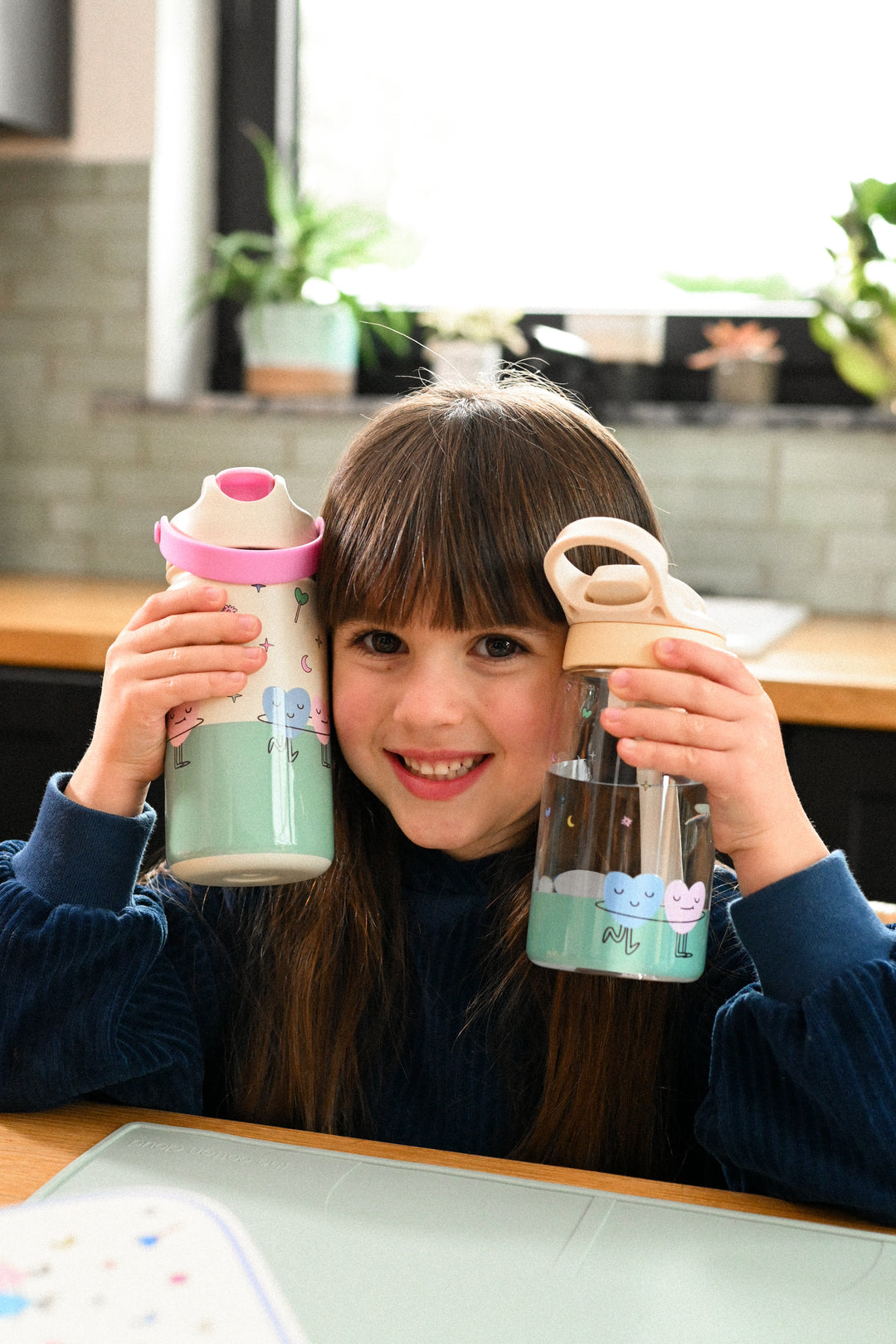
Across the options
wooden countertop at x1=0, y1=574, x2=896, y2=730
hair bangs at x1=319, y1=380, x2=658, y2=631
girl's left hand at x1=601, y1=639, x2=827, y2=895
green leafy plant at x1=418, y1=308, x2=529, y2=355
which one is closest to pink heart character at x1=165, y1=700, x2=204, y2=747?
hair bangs at x1=319, y1=380, x2=658, y2=631

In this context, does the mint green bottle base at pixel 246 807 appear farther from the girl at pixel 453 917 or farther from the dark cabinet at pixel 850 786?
the dark cabinet at pixel 850 786

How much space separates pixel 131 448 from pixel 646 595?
1.90 m

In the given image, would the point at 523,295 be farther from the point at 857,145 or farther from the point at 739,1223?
the point at 739,1223

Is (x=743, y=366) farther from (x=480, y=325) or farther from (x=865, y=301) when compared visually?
(x=480, y=325)

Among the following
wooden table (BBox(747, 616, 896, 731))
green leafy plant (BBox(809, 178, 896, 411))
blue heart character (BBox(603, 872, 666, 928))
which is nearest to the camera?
blue heart character (BBox(603, 872, 666, 928))

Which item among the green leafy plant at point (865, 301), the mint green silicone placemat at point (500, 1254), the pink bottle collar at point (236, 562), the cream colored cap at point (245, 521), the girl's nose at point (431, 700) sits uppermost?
the green leafy plant at point (865, 301)

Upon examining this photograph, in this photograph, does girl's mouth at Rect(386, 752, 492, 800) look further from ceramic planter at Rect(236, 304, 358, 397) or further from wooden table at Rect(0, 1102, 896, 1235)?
ceramic planter at Rect(236, 304, 358, 397)

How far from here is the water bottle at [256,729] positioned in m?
0.70

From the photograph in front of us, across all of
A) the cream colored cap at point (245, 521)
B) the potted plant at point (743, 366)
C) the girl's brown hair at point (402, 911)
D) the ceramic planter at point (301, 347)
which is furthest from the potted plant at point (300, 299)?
the cream colored cap at point (245, 521)

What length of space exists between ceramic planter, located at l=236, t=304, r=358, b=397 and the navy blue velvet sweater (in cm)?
152

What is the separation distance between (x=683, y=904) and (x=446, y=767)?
25 cm

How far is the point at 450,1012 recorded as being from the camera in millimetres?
962

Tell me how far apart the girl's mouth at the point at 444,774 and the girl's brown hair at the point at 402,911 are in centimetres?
9

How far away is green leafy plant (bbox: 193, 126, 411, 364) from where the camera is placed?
93.4 inches
